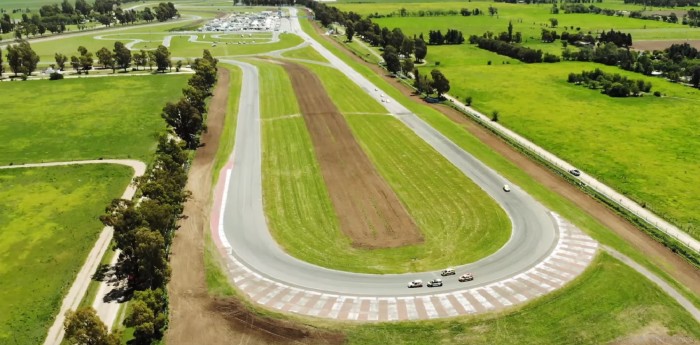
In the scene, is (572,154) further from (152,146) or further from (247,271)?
(152,146)

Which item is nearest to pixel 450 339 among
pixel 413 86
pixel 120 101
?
pixel 413 86

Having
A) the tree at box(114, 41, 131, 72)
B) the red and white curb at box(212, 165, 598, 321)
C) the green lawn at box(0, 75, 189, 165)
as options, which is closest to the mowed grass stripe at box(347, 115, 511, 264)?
the red and white curb at box(212, 165, 598, 321)

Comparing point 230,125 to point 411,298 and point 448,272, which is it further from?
→ point 411,298

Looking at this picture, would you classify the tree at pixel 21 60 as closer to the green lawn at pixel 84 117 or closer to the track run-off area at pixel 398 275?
the green lawn at pixel 84 117

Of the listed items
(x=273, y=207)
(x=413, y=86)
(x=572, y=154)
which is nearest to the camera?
(x=273, y=207)

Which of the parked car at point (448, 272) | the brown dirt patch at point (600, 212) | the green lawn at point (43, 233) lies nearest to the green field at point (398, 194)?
the parked car at point (448, 272)

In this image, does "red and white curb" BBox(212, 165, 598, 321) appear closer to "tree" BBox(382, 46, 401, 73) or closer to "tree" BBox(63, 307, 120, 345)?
"tree" BBox(63, 307, 120, 345)
